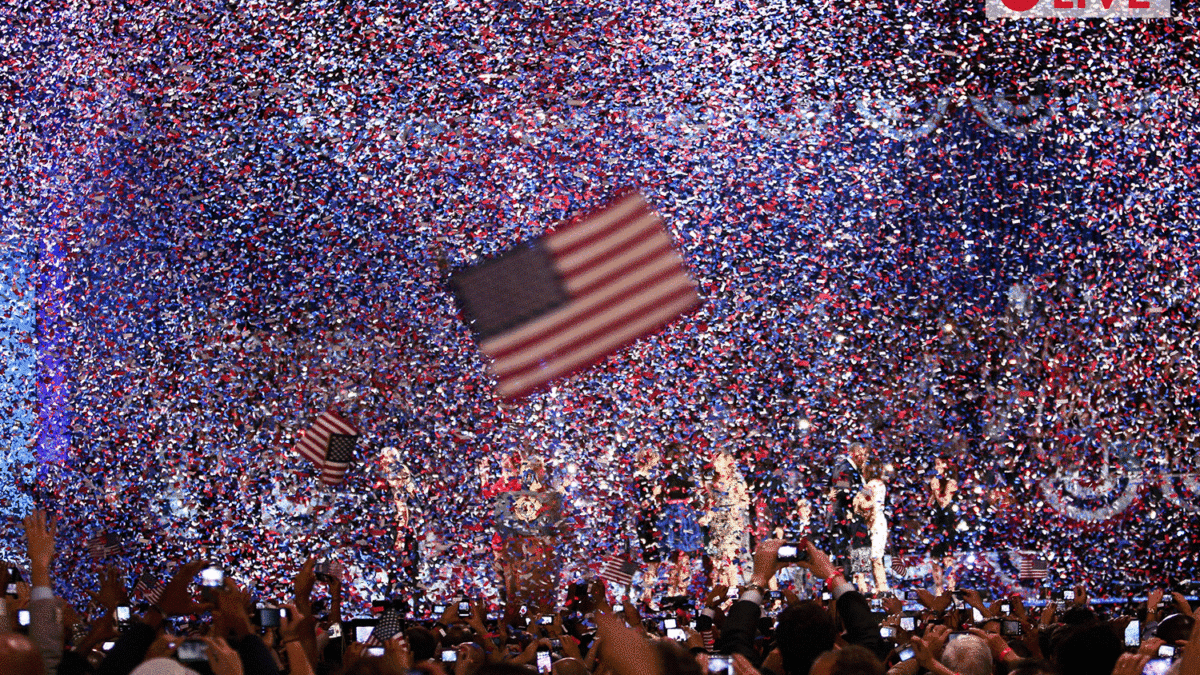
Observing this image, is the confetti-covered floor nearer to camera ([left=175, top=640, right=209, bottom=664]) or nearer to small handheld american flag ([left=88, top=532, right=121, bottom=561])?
small handheld american flag ([left=88, top=532, right=121, bottom=561])

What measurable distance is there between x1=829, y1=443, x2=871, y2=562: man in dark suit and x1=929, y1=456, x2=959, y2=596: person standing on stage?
72 cm

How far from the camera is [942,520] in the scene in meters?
14.0

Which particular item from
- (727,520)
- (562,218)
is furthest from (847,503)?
(562,218)

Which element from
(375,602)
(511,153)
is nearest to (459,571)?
(375,602)

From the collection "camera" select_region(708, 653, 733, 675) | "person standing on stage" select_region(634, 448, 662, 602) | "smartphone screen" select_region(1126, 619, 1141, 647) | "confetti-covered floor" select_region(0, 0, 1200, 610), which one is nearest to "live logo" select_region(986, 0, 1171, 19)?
"confetti-covered floor" select_region(0, 0, 1200, 610)

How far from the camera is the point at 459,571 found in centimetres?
1423

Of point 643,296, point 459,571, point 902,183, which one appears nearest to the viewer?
point 643,296

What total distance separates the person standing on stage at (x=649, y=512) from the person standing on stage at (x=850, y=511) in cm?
166

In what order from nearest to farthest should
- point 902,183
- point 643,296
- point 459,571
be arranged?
point 643,296
point 459,571
point 902,183

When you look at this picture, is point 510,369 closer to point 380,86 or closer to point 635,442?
point 635,442

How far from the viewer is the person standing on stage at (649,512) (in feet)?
45.8

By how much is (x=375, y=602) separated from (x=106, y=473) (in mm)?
3000

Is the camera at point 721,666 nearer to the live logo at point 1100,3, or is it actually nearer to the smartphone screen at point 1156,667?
the smartphone screen at point 1156,667

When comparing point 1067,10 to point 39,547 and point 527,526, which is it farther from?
point 39,547
